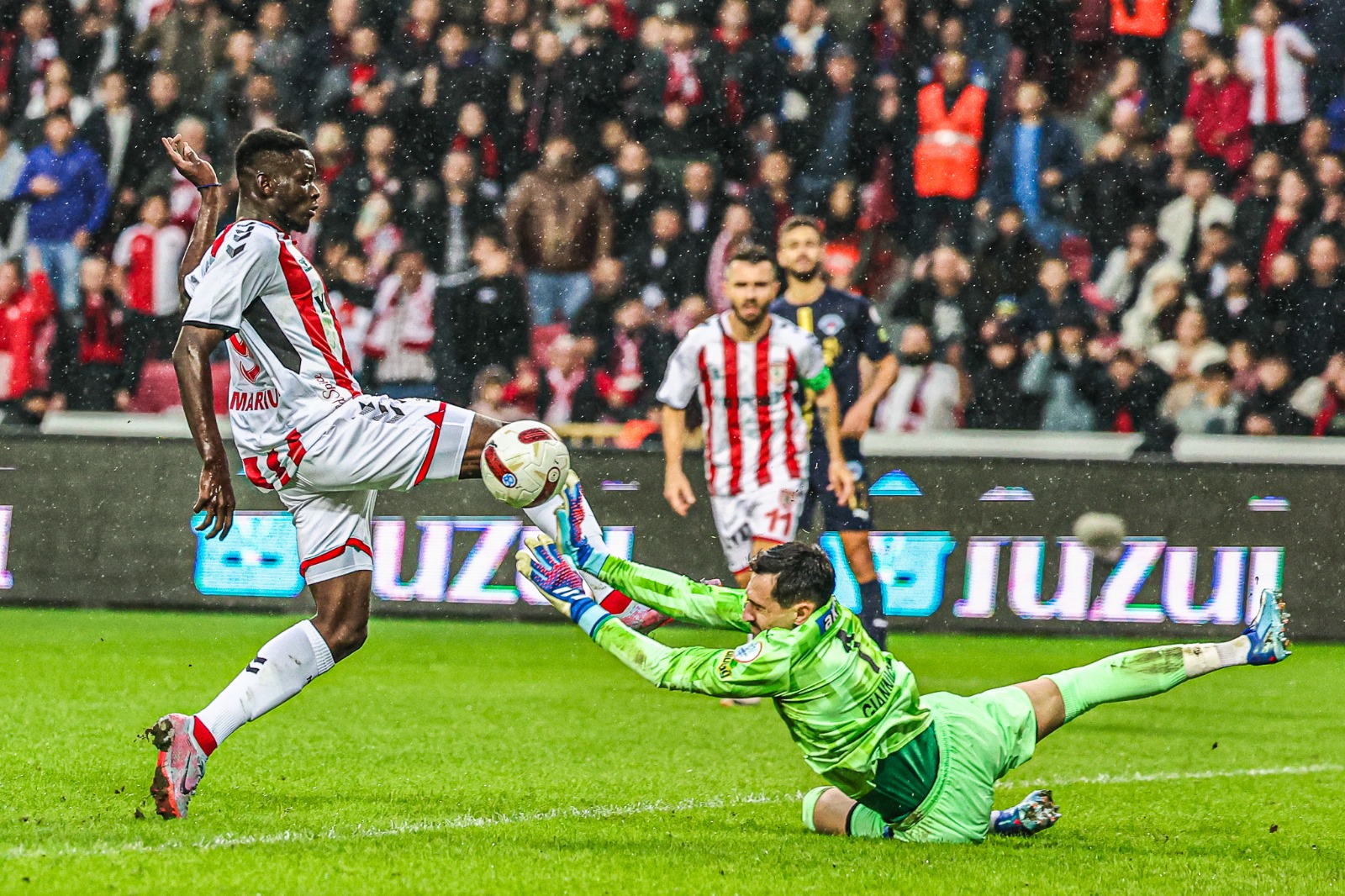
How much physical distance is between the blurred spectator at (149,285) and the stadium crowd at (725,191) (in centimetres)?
2

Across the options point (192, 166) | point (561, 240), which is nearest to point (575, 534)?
point (192, 166)

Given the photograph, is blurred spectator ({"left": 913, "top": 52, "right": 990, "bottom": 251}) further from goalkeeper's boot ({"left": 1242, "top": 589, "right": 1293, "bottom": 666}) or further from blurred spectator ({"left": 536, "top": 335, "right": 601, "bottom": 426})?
goalkeeper's boot ({"left": 1242, "top": 589, "right": 1293, "bottom": 666})

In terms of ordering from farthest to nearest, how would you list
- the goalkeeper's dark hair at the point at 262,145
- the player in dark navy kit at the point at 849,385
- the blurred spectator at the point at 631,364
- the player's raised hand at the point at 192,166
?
the blurred spectator at the point at 631,364, the player in dark navy kit at the point at 849,385, the player's raised hand at the point at 192,166, the goalkeeper's dark hair at the point at 262,145

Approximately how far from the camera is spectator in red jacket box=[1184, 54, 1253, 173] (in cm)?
1351

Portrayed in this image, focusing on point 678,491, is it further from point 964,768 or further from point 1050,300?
point 1050,300

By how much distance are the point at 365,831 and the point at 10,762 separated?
179 centimetres

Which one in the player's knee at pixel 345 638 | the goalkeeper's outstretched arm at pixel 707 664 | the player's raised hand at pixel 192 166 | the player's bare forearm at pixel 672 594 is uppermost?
the player's raised hand at pixel 192 166

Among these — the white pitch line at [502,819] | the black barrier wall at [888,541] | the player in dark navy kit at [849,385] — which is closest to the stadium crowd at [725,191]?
the black barrier wall at [888,541]

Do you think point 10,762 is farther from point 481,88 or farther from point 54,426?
point 481,88

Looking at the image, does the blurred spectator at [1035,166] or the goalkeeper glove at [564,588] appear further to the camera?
the blurred spectator at [1035,166]

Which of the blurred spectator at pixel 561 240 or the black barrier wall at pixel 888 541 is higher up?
the blurred spectator at pixel 561 240

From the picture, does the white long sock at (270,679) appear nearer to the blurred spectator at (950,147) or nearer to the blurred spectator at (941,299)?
the blurred spectator at (941,299)

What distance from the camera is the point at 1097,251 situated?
13312mm

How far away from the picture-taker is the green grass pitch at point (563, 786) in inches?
178
